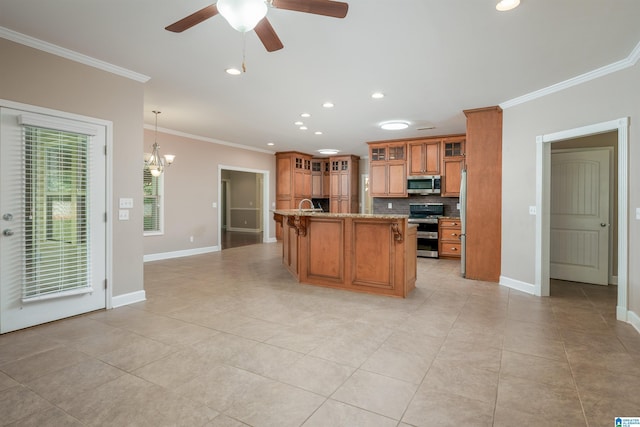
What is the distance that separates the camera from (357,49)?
3211 mm

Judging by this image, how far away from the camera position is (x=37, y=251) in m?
3.12

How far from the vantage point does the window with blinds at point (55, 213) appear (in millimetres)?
3070

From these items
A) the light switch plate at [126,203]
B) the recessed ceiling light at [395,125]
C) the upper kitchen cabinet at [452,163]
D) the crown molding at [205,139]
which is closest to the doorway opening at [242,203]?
the crown molding at [205,139]

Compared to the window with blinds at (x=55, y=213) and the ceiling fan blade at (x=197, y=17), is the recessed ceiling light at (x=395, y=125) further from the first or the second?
the window with blinds at (x=55, y=213)

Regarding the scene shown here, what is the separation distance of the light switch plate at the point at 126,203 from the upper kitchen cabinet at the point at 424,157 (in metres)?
5.75

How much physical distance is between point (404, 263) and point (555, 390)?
6.92 ft

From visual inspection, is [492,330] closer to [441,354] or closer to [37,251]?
[441,354]

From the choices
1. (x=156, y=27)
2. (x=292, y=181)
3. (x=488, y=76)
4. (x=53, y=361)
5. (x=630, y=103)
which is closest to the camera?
(x=53, y=361)

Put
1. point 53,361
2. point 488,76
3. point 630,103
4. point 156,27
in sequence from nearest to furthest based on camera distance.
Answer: point 53,361
point 156,27
point 630,103
point 488,76

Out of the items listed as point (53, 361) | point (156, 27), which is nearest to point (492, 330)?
point (53, 361)

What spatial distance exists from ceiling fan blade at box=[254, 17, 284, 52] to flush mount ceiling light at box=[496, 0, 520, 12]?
167 centimetres

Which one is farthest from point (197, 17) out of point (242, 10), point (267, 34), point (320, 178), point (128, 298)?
point (320, 178)

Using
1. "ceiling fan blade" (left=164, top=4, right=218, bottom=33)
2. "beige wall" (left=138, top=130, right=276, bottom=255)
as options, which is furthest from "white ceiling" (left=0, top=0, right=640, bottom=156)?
"beige wall" (left=138, top=130, right=276, bottom=255)

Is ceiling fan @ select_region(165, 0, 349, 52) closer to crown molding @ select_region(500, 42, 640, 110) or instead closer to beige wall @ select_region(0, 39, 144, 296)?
beige wall @ select_region(0, 39, 144, 296)
